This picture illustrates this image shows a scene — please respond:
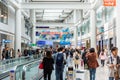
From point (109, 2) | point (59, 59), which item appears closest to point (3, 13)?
point (109, 2)

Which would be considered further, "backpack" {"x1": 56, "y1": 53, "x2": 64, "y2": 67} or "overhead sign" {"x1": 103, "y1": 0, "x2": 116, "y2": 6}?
"overhead sign" {"x1": 103, "y1": 0, "x2": 116, "y2": 6}

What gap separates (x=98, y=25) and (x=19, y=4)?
10.9 metres

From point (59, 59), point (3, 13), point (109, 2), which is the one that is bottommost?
point (59, 59)

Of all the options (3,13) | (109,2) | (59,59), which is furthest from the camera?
(3,13)

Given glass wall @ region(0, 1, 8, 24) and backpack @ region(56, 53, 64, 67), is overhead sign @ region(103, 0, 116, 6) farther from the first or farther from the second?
glass wall @ region(0, 1, 8, 24)

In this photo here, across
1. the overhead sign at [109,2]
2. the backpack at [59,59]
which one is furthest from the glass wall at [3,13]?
the backpack at [59,59]

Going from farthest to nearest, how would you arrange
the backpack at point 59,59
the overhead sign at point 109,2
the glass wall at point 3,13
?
the glass wall at point 3,13, the overhead sign at point 109,2, the backpack at point 59,59

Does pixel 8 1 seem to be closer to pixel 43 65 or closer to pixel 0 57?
pixel 0 57

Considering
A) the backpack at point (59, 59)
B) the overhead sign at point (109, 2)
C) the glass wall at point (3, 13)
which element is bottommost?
the backpack at point (59, 59)

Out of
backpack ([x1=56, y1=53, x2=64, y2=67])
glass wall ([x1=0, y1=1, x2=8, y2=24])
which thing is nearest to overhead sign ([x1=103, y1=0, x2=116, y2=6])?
backpack ([x1=56, y1=53, x2=64, y2=67])

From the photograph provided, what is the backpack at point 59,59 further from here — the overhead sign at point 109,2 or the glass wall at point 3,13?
the glass wall at point 3,13

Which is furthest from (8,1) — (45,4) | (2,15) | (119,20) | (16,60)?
(119,20)

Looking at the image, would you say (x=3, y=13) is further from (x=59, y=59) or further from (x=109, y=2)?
(x=59, y=59)

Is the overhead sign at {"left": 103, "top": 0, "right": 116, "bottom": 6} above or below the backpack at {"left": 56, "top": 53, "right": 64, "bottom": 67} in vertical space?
above
